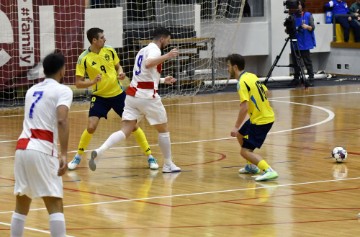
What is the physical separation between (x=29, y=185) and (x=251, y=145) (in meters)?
5.02

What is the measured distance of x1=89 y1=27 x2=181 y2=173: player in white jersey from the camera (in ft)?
43.8

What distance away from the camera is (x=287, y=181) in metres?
12.7

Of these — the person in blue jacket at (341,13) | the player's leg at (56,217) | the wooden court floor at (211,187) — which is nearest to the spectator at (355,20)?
the person in blue jacket at (341,13)

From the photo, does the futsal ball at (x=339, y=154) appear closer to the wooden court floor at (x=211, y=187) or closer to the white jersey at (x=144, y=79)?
the wooden court floor at (x=211, y=187)

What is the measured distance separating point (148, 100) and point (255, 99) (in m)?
1.52

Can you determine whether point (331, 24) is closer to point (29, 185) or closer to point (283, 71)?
point (283, 71)

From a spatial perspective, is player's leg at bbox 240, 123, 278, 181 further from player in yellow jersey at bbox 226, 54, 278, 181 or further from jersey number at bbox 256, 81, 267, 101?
jersey number at bbox 256, 81, 267, 101

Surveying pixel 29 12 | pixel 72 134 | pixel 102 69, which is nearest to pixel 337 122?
pixel 72 134

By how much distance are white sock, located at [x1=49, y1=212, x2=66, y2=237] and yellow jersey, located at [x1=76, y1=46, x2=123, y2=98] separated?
19.8ft

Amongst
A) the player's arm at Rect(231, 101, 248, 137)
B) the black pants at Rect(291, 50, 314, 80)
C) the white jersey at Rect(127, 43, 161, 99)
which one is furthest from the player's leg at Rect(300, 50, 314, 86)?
the player's arm at Rect(231, 101, 248, 137)

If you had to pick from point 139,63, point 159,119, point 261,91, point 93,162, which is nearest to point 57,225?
point 93,162

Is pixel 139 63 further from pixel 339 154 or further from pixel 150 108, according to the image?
pixel 339 154

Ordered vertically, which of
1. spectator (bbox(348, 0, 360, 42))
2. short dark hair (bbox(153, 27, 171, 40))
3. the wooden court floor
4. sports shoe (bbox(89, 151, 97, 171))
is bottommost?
the wooden court floor

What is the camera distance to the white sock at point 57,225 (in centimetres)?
825
